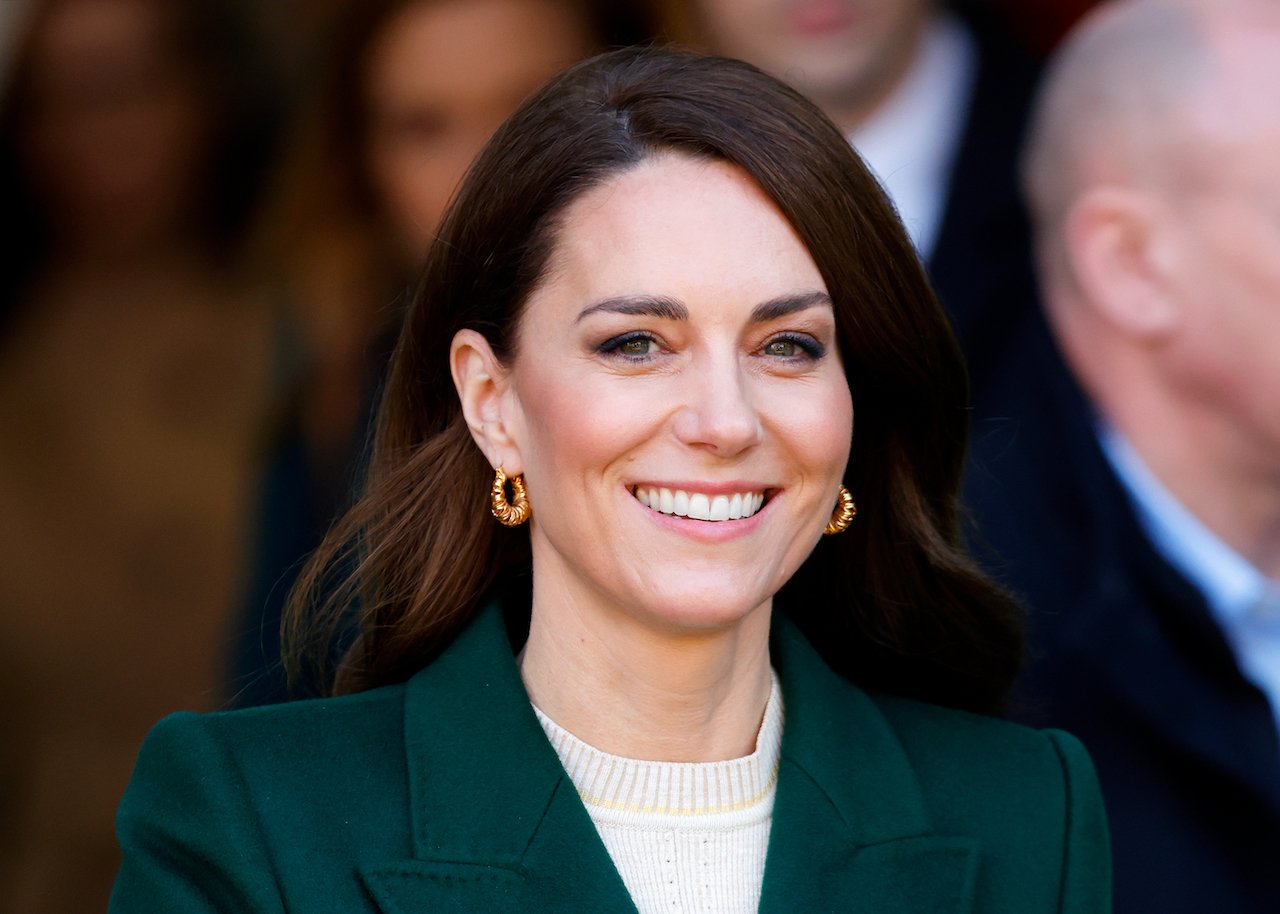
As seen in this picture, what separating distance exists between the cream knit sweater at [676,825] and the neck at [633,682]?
0.07ft

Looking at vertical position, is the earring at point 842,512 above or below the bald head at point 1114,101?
below

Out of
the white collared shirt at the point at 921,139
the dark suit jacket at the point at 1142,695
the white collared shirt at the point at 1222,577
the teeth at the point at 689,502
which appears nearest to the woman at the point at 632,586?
the teeth at the point at 689,502

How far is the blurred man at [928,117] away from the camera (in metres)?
3.83

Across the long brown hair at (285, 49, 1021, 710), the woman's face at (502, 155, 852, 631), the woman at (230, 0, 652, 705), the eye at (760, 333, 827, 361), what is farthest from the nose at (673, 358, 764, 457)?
the woman at (230, 0, 652, 705)

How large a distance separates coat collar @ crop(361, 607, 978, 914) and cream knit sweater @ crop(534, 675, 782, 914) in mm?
47

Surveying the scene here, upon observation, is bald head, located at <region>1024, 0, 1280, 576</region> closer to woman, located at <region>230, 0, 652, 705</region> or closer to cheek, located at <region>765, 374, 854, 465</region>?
woman, located at <region>230, 0, 652, 705</region>

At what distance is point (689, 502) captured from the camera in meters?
2.45

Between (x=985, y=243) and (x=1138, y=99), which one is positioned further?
(x=985, y=243)

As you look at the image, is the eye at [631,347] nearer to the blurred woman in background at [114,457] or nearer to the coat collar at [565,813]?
the coat collar at [565,813]

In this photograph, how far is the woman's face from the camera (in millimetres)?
2414

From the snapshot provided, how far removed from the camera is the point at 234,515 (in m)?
4.78

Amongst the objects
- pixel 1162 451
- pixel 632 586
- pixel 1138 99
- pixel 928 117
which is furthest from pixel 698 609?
pixel 928 117

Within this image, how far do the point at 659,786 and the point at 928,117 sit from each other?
6.21 feet

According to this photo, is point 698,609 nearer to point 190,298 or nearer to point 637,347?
point 637,347
